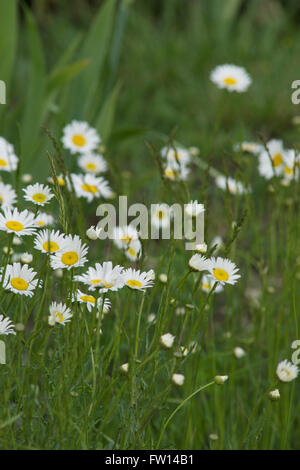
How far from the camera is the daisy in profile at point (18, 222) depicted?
1.01 meters

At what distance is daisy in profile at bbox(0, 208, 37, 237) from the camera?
1.01 meters

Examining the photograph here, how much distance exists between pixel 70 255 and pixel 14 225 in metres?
0.12

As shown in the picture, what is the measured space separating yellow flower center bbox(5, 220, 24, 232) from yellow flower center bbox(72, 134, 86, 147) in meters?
0.69

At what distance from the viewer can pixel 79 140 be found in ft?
5.59

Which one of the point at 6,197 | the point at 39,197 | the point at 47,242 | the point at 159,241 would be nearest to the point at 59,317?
the point at 47,242

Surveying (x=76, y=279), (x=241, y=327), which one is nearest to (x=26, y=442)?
(x=76, y=279)

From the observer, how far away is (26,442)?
3.31ft

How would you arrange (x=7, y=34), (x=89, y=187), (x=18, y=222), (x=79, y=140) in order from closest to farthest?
(x=18, y=222) → (x=89, y=187) → (x=79, y=140) → (x=7, y=34)

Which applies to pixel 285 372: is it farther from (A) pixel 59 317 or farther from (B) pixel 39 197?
(B) pixel 39 197

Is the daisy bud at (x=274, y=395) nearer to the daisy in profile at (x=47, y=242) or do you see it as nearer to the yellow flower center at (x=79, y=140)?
the daisy in profile at (x=47, y=242)

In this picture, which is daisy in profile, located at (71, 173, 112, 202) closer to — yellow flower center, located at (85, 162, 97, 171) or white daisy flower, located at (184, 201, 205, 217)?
yellow flower center, located at (85, 162, 97, 171)

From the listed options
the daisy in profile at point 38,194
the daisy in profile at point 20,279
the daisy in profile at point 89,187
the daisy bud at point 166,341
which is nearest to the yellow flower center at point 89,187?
the daisy in profile at point 89,187

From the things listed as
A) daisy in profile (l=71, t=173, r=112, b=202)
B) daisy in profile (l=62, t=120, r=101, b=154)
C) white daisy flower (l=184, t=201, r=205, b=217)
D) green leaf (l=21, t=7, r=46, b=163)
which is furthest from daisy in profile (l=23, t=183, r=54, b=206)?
green leaf (l=21, t=7, r=46, b=163)
